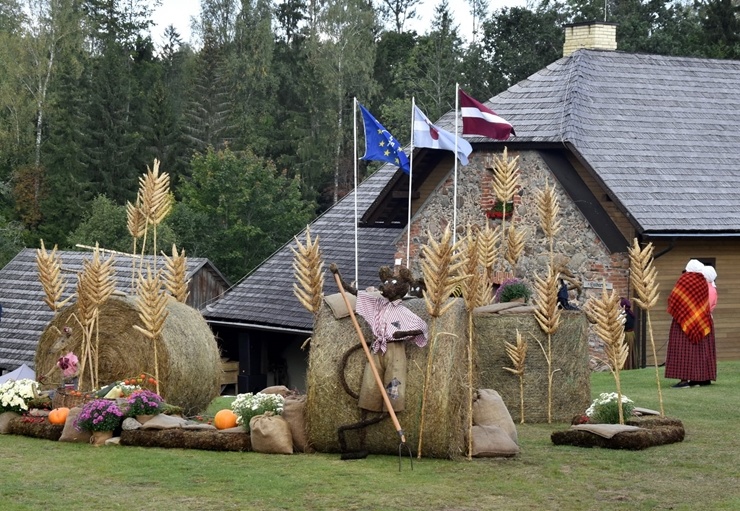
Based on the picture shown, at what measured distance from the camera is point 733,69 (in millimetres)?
30453

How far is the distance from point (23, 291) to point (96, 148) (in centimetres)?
2679

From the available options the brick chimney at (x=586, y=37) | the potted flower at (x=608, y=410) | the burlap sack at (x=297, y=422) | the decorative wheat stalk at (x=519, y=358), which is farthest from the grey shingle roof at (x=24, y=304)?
the burlap sack at (x=297, y=422)

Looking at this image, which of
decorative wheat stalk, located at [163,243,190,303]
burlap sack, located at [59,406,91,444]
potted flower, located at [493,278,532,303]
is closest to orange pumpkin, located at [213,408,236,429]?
burlap sack, located at [59,406,91,444]

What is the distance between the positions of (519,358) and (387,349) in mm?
3364

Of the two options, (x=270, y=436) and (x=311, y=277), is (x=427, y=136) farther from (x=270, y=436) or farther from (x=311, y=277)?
(x=270, y=436)

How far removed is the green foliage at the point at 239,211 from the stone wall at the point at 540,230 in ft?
93.4

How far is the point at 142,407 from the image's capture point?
13.4 meters

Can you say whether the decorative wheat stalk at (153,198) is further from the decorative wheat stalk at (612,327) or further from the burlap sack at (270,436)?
the decorative wheat stalk at (612,327)

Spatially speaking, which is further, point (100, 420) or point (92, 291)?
point (92, 291)

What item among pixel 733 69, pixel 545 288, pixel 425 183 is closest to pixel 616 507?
Result: pixel 545 288

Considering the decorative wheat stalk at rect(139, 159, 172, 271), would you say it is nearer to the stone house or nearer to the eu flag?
the eu flag

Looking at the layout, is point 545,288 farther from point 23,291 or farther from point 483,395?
point 23,291

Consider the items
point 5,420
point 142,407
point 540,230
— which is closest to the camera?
point 142,407

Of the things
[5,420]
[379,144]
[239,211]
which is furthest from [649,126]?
[239,211]
